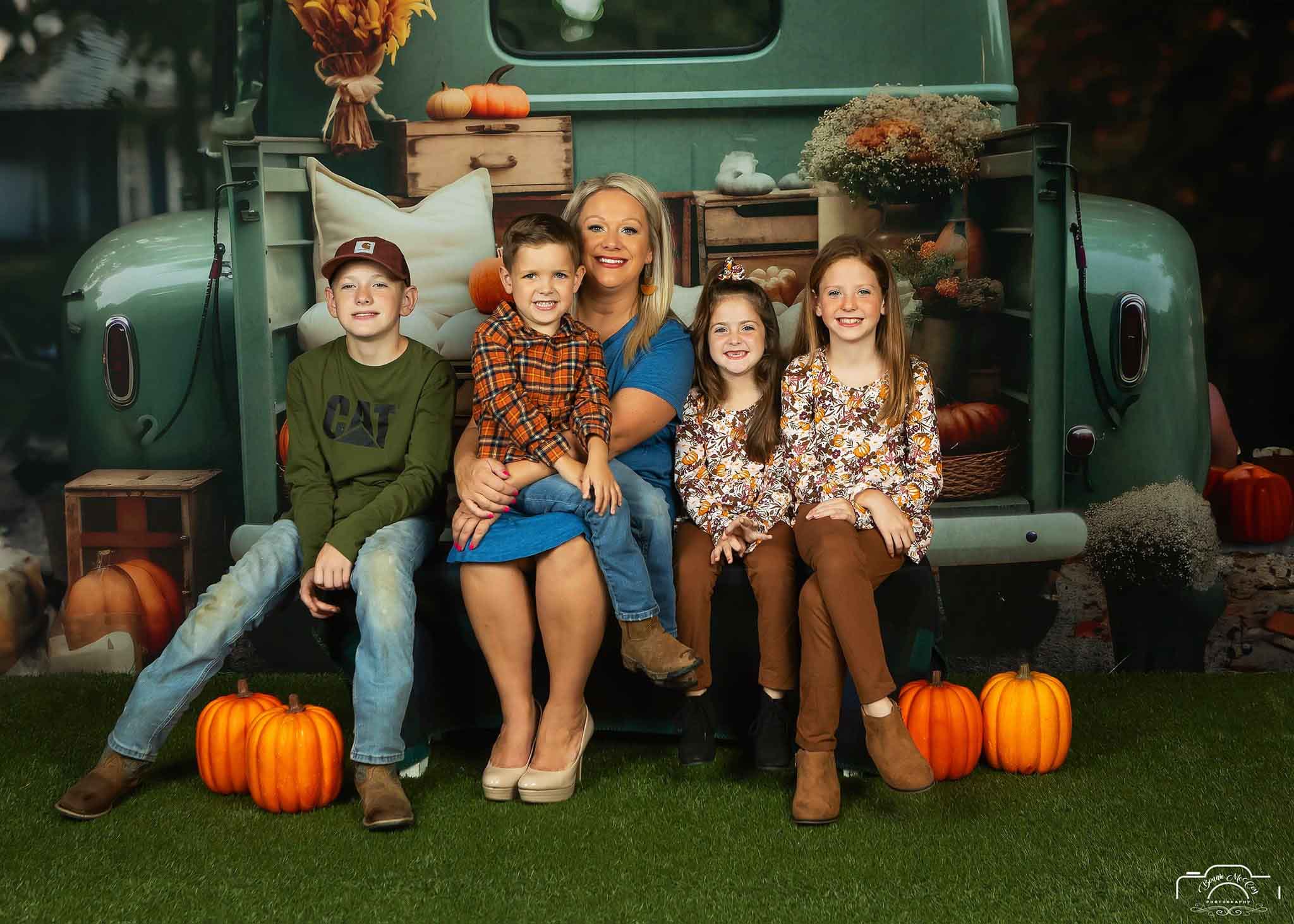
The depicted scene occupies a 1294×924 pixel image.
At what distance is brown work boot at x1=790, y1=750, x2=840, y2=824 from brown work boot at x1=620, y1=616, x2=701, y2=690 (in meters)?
0.35

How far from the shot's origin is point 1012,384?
12.2 ft

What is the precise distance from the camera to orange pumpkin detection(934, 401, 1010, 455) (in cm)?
374

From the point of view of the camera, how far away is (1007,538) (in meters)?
3.77

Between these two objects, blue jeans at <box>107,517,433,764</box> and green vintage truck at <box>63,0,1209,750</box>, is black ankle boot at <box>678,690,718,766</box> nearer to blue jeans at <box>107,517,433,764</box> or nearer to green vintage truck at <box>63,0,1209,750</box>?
blue jeans at <box>107,517,433,764</box>

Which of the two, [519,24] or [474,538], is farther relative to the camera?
[519,24]

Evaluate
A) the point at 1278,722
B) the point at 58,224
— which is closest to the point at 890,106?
the point at 1278,722

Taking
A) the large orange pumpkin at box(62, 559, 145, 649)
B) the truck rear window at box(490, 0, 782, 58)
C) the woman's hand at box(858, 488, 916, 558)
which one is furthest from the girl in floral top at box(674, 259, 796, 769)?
the large orange pumpkin at box(62, 559, 145, 649)

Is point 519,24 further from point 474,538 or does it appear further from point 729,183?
point 474,538

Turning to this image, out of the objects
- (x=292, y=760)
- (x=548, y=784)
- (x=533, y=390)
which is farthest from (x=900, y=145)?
(x=292, y=760)

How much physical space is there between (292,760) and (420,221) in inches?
67.4

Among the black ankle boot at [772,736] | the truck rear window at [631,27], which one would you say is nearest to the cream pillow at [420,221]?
the truck rear window at [631,27]

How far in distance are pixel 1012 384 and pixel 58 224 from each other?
9.87 feet

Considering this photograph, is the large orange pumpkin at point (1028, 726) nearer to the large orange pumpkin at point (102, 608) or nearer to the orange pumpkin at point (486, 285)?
the orange pumpkin at point (486, 285)

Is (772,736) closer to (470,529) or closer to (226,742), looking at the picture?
(470,529)
